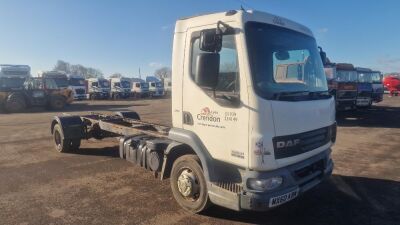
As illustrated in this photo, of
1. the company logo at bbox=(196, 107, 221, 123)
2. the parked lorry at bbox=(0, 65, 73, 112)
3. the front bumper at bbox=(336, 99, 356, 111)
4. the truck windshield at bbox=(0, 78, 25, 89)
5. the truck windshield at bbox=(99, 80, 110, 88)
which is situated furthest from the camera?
the truck windshield at bbox=(99, 80, 110, 88)

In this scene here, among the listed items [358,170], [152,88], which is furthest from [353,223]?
[152,88]

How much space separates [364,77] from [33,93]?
2220 cm

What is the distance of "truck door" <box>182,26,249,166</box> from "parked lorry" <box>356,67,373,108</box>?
17.4 metres

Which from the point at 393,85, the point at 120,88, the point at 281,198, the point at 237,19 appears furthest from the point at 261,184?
the point at 393,85

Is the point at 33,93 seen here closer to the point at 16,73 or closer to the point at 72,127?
the point at 16,73

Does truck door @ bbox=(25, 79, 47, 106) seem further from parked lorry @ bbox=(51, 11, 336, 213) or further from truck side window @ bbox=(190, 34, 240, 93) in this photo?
truck side window @ bbox=(190, 34, 240, 93)

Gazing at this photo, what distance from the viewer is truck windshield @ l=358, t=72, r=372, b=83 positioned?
20516mm

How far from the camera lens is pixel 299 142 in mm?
4602

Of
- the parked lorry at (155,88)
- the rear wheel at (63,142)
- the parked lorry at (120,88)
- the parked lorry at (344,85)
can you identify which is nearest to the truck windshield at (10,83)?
the rear wheel at (63,142)

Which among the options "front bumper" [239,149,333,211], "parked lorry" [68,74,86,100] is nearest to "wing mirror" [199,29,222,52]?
"front bumper" [239,149,333,211]

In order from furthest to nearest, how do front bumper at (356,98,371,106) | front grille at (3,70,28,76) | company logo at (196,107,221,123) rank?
1. front grille at (3,70,28,76)
2. front bumper at (356,98,371,106)
3. company logo at (196,107,221,123)

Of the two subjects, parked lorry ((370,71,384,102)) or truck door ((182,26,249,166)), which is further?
parked lorry ((370,71,384,102))

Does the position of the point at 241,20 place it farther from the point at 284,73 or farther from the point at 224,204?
the point at 224,204

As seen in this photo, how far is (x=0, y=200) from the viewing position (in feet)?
19.3
